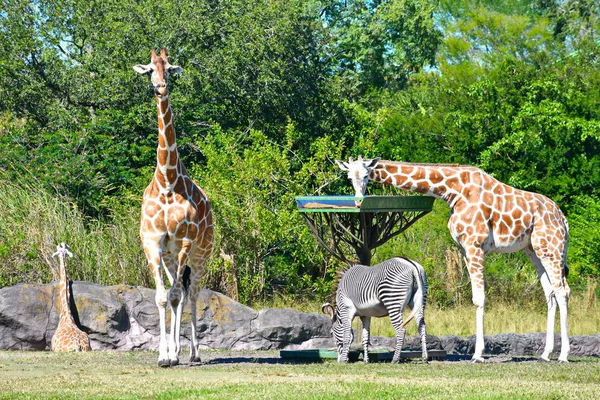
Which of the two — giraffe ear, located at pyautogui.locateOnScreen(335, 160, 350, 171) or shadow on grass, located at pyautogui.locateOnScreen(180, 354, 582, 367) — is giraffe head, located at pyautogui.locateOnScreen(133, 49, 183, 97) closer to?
giraffe ear, located at pyautogui.locateOnScreen(335, 160, 350, 171)

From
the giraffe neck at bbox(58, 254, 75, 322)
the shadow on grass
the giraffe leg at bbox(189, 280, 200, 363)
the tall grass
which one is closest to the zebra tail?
the shadow on grass

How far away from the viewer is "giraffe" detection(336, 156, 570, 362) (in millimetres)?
15961

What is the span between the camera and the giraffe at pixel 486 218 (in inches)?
628

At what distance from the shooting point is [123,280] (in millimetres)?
21359

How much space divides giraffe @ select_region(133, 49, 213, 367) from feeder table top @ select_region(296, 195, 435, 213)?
1.92 m

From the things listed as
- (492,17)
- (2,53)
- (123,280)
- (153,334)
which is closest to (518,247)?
(153,334)

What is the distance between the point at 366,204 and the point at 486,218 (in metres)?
2.05

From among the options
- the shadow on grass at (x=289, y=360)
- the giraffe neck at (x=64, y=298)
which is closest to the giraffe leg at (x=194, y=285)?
the shadow on grass at (x=289, y=360)

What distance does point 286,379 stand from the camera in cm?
1237

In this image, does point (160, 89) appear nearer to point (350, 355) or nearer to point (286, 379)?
point (286, 379)

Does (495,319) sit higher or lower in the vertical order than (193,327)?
higher

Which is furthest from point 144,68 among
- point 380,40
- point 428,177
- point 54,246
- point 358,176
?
point 380,40

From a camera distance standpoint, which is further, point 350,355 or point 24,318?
point 24,318

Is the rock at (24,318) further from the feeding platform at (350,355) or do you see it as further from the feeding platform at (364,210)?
the feeding platform at (364,210)
